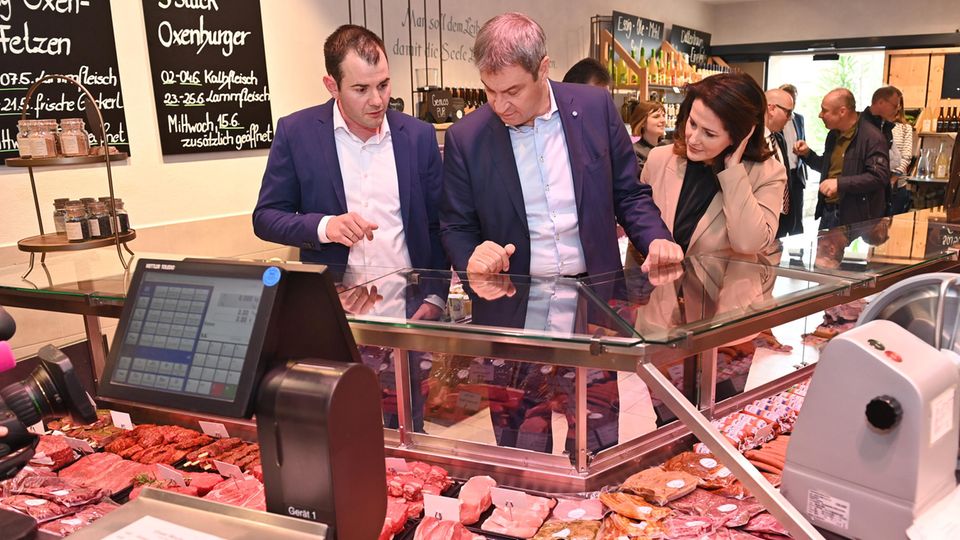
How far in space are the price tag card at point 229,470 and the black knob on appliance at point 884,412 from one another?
5.00 ft

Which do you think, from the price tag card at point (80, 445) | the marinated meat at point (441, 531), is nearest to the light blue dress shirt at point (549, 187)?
the marinated meat at point (441, 531)

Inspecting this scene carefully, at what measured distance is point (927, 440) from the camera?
1.25 m

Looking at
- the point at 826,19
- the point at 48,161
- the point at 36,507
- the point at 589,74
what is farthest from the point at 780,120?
the point at 826,19

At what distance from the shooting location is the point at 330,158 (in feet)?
9.46

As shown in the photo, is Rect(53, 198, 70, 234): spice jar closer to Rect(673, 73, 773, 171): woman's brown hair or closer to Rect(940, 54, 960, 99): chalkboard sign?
Rect(673, 73, 773, 171): woman's brown hair

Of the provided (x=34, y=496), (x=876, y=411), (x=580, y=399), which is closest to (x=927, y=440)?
(x=876, y=411)

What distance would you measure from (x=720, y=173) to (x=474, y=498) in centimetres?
163

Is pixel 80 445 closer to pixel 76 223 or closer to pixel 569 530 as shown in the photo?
pixel 76 223

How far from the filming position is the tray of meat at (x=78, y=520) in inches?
67.7

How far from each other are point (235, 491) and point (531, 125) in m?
1.50

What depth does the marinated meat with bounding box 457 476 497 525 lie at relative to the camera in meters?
1.64

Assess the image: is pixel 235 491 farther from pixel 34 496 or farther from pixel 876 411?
pixel 876 411

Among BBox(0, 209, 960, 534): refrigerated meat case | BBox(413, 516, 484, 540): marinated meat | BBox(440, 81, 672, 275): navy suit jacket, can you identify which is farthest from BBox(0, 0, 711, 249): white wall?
BBox(413, 516, 484, 540): marinated meat

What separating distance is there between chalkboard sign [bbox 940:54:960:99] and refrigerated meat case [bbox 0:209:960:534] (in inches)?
351
